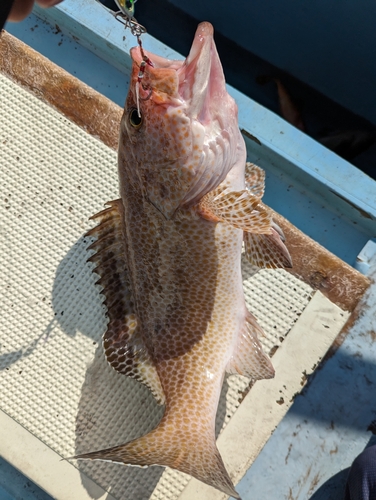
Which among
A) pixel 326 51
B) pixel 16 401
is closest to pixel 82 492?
pixel 16 401

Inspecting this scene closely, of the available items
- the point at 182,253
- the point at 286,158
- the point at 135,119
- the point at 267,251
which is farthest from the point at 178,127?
the point at 286,158

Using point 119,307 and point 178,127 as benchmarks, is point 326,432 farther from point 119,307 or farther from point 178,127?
point 178,127

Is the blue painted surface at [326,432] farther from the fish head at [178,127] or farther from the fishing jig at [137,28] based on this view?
the fishing jig at [137,28]

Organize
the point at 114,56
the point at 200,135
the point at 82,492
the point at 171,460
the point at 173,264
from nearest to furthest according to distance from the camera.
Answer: the point at 200,135 < the point at 171,460 < the point at 173,264 < the point at 82,492 < the point at 114,56

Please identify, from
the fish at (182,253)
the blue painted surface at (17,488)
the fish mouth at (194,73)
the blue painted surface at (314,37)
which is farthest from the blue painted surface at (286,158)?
the blue painted surface at (17,488)

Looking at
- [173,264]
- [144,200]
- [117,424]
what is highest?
[144,200]

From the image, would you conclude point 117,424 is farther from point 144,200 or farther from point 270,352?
point 144,200

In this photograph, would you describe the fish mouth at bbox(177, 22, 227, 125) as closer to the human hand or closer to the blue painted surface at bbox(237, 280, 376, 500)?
the human hand
